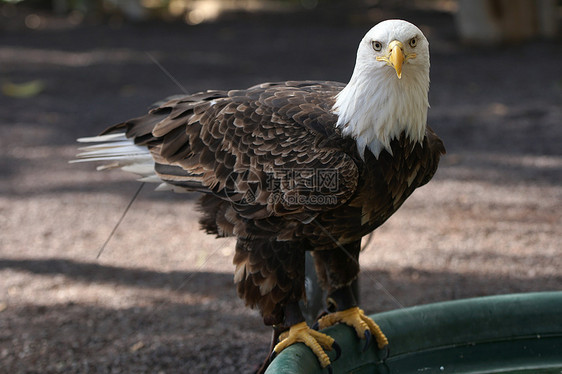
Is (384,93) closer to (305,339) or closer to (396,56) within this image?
(396,56)

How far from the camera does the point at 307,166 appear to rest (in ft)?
8.70

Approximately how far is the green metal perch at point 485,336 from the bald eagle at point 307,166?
0.53 feet

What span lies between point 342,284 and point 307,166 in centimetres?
73

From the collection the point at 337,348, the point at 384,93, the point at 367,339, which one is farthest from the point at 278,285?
the point at 384,93

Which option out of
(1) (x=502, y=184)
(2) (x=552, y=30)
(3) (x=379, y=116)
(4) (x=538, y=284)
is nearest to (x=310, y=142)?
(3) (x=379, y=116)

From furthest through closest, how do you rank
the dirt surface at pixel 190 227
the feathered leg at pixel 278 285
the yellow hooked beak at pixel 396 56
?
the dirt surface at pixel 190 227 < the feathered leg at pixel 278 285 < the yellow hooked beak at pixel 396 56

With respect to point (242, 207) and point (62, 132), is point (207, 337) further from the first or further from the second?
point (62, 132)

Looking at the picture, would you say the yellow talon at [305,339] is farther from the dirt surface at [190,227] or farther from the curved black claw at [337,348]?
the dirt surface at [190,227]

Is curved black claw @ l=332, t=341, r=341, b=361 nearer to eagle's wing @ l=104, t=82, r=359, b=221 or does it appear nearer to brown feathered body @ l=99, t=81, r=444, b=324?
brown feathered body @ l=99, t=81, r=444, b=324

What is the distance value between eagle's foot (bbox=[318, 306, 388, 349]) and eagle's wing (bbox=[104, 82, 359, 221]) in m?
0.64

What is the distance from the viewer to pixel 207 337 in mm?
3621

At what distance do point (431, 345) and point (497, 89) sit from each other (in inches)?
227

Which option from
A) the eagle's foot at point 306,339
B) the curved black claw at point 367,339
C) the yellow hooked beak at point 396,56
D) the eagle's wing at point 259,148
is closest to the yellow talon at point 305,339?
the eagle's foot at point 306,339

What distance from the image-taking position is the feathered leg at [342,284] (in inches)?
120
